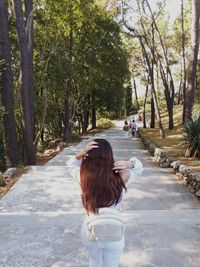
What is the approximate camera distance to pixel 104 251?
2.58m

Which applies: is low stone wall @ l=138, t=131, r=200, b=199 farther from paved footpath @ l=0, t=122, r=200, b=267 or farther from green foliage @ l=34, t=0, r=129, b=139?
green foliage @ l=34, t=0, r=129, b=139

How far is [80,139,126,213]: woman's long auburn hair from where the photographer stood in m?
2.49

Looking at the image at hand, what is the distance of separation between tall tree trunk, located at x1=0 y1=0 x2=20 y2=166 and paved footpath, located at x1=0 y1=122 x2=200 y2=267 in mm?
4569

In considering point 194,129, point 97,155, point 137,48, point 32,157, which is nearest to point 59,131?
point 137,48

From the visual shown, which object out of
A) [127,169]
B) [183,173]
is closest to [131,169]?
[127,169]

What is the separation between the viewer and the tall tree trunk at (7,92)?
1162 cm

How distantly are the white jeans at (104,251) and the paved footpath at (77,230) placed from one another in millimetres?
1174

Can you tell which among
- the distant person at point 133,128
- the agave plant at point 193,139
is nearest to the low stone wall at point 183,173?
the agave plant at point 193,139

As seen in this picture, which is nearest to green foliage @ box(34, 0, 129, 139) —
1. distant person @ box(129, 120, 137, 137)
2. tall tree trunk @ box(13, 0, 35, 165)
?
distant person @ box(129, 120, 137, 137)

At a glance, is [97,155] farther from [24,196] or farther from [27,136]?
[27,136]

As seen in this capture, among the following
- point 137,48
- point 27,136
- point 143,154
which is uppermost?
point 137,48

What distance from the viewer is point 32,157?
1273cm

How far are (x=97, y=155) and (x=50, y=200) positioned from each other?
183 inches

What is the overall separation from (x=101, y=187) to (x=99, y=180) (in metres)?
0.05
